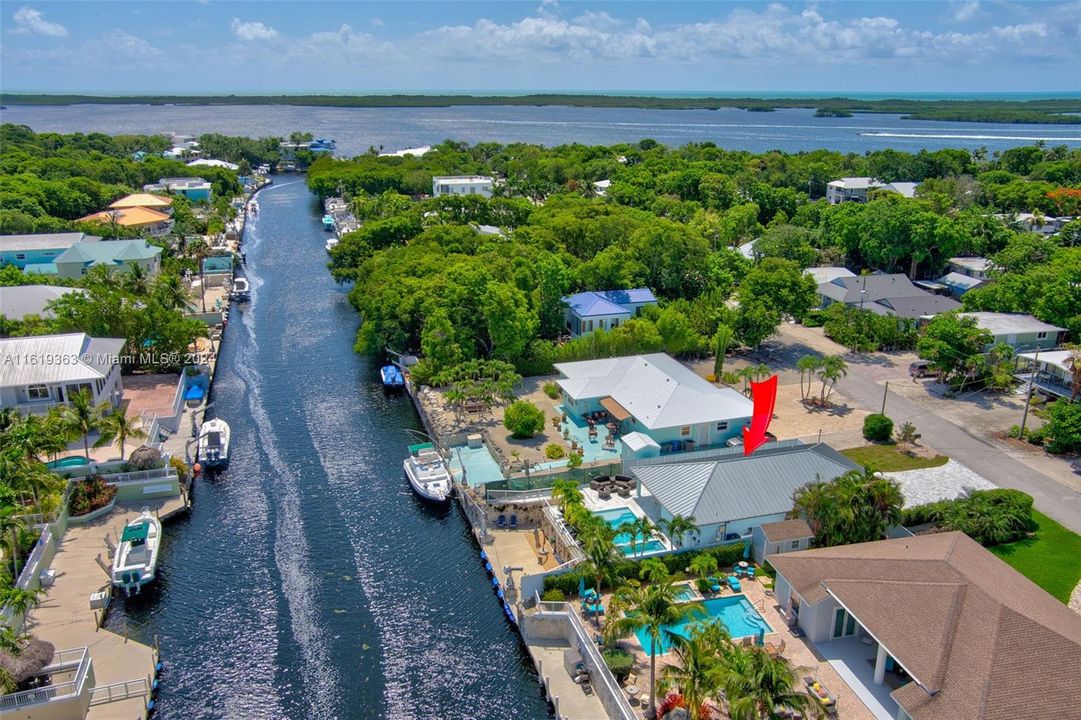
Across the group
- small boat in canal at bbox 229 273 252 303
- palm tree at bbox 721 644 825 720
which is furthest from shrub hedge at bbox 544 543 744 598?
small boat in canal at bbox 229 273 252 303

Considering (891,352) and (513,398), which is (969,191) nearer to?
(891,352)

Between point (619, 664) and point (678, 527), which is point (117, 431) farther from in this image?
point (678, 527)

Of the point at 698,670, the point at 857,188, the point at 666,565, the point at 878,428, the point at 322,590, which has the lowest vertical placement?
the point at 322,590

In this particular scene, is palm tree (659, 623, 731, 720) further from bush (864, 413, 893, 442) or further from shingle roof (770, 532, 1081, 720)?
bush (864, 413, 893, 442)

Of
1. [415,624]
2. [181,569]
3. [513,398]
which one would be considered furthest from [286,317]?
[415,624]

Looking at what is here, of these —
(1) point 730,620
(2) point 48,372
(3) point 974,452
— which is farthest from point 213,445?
(3) point 974,452
